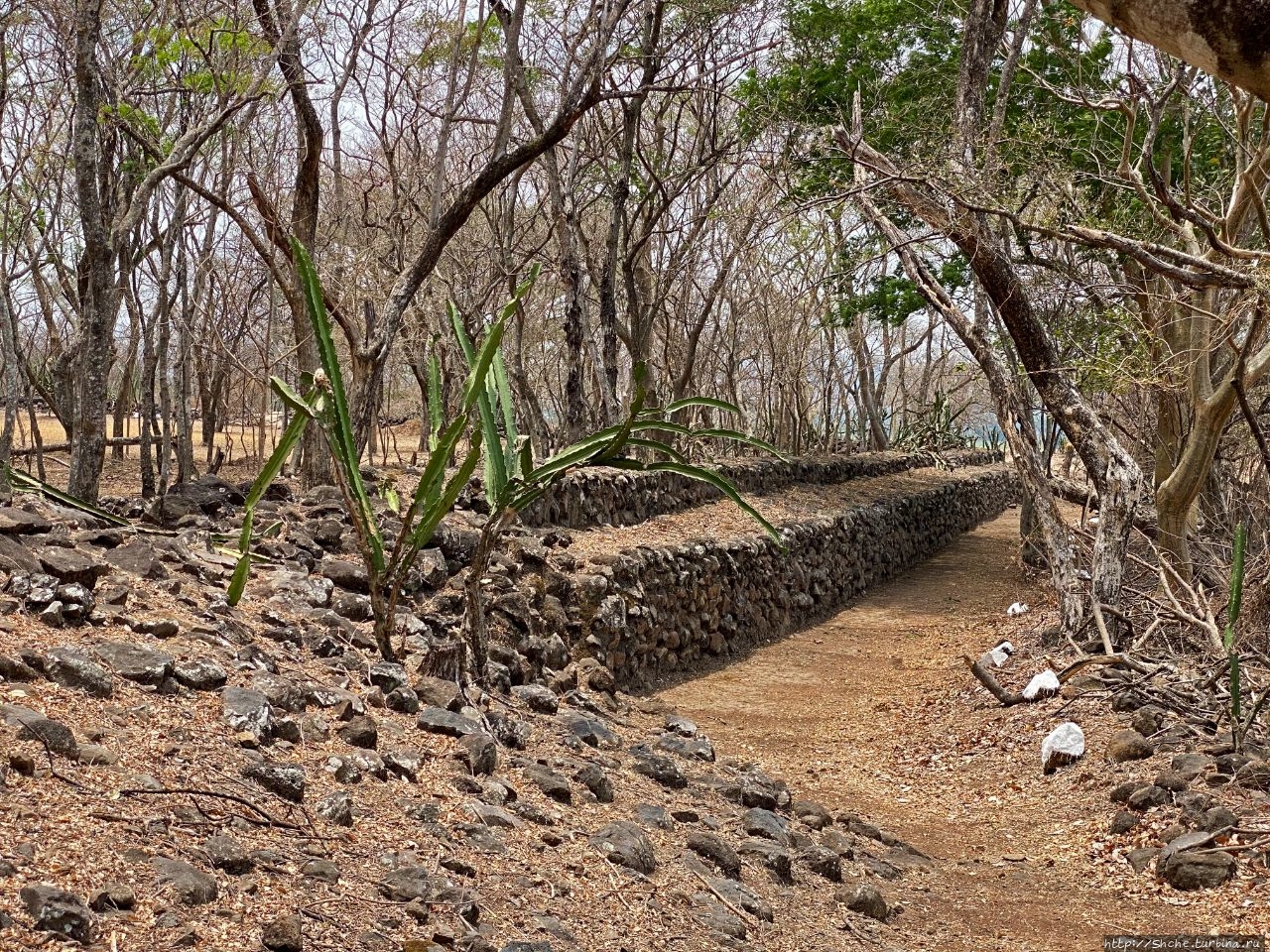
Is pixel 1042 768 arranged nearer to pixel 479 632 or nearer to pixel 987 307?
pixel 479 632

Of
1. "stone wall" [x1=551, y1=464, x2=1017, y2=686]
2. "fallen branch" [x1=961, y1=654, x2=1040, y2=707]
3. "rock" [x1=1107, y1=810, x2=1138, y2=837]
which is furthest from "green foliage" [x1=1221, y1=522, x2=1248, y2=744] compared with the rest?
"stone wall" [x1=551, y1=464, x2=1017, y2=686]

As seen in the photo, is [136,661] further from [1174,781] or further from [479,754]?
[1174,781]

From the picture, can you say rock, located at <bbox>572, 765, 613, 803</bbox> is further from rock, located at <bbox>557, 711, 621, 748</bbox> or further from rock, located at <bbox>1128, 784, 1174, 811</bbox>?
Answer: rock, located at <bbox>1128, 784, 1174, 811</bbox>

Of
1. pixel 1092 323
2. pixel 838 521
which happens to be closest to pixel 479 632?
pixel 1092 323

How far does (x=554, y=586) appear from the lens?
25.5 feet

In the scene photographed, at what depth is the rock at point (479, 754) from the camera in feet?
13.4

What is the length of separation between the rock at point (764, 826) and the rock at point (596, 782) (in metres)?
0.58

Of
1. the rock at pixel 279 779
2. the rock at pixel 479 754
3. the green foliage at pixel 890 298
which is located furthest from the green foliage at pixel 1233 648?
the green foliage at pixel 890 298

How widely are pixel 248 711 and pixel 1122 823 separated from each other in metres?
3.89

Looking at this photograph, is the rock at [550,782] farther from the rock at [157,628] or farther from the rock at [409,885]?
the rock at [157,628]

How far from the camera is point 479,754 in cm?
409

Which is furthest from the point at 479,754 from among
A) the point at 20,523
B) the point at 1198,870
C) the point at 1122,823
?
the point at 1122,823

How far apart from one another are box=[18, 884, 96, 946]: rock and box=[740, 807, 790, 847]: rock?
8.88ft

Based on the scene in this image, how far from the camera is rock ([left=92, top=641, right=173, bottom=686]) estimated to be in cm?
363
